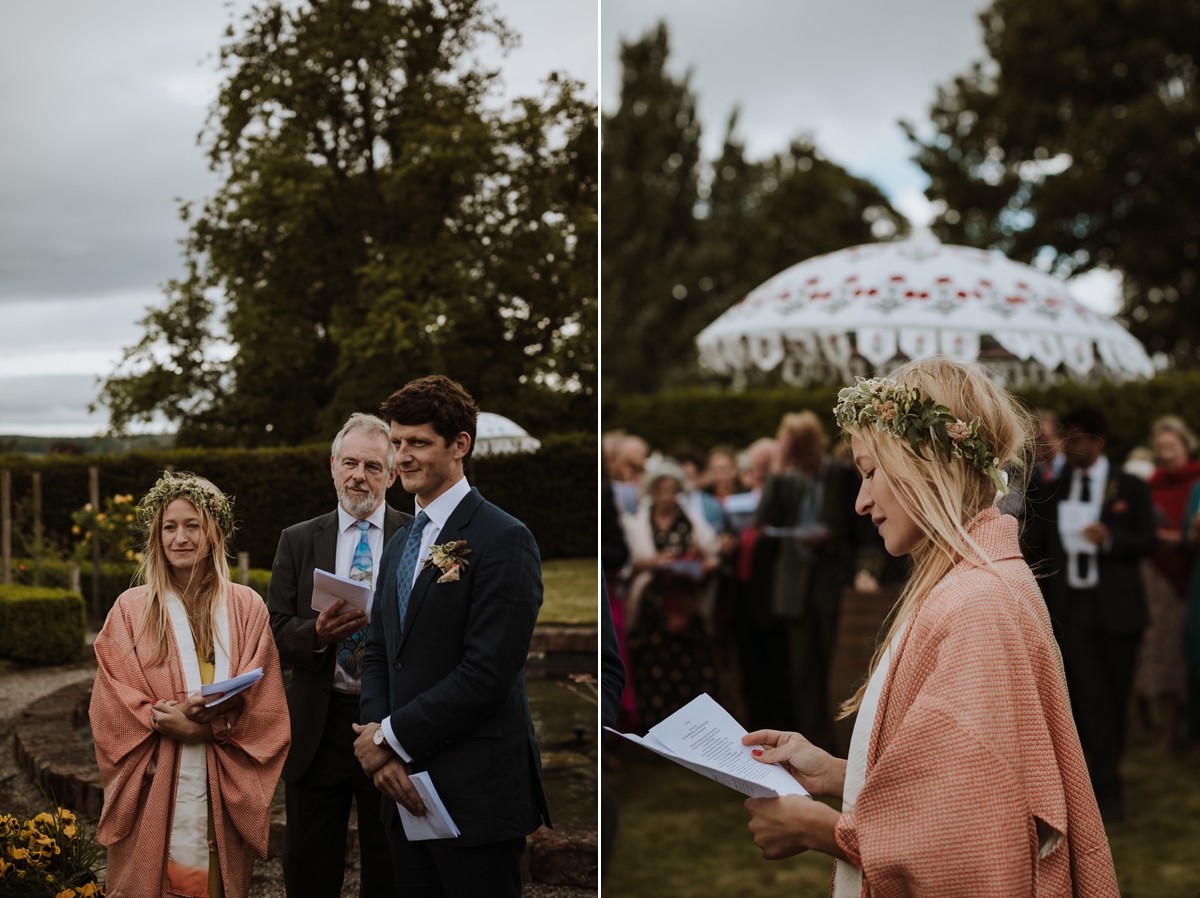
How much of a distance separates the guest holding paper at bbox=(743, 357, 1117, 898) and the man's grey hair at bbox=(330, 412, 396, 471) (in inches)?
43.8

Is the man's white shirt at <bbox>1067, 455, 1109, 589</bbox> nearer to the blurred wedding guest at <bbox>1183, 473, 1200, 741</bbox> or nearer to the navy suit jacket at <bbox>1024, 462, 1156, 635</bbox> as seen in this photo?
the navy suit jacket at <bbox>1024, 462, 1156, 635</bbox>

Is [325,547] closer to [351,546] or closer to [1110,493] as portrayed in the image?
[351,546]

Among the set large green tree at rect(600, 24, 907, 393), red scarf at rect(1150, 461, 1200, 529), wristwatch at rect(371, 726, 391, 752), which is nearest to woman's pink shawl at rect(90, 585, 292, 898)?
wristwatch at rect(371, 726, 391, 752)

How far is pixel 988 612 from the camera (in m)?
1.68

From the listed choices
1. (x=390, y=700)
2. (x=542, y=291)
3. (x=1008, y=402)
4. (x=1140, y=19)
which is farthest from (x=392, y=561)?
(x=1140, y=19)

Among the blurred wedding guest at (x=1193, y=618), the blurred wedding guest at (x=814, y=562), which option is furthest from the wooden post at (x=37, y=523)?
the blurred wedding guest at (x=1193, y=618)

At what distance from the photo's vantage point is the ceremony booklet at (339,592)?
95.3 inches

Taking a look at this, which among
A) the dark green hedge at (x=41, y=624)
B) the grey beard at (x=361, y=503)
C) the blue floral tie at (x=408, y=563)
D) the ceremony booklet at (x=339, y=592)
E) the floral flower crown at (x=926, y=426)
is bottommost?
the dark green hedge at (x=41, y=624)

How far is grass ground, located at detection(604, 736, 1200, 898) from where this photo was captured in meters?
4.75

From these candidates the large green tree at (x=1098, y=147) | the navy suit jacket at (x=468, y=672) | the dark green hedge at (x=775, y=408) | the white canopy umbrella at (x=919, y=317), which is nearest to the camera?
the navy suit jacket at (x=468, y=672)

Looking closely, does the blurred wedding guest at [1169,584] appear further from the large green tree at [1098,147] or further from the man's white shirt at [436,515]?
the large green tree at [1098,147]

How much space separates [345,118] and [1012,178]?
23.2 m

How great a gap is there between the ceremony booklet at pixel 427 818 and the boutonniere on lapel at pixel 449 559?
16.2 inches

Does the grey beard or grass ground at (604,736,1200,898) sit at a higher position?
the grey beard
